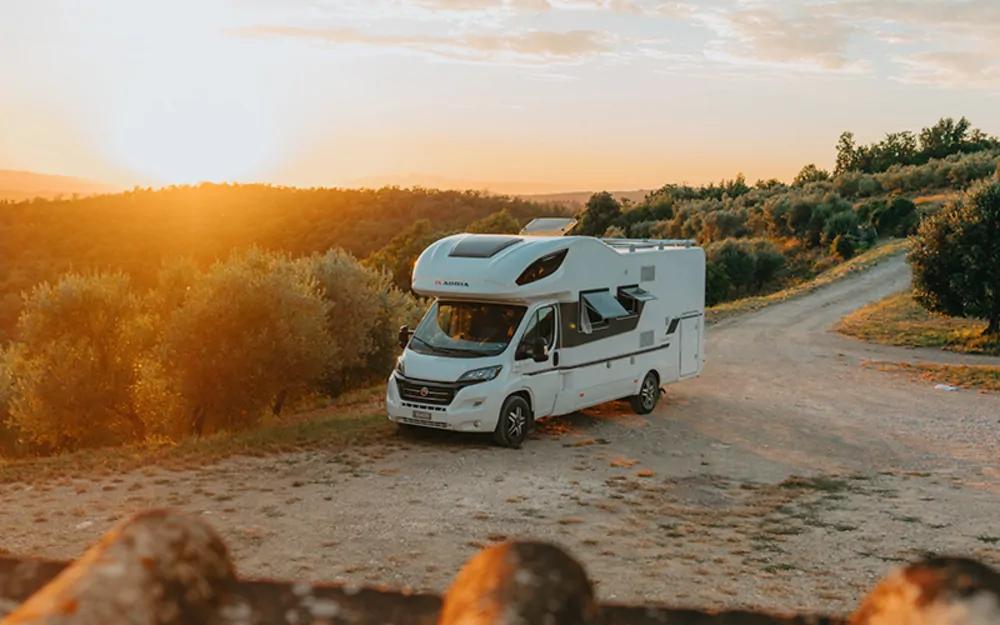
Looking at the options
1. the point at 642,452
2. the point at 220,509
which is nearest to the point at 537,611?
the point at 220,509

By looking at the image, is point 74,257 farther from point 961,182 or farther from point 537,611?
point 537,611

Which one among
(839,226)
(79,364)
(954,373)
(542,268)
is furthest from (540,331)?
(839,226)

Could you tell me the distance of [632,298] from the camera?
53.9 ft

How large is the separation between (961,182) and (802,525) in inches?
2673

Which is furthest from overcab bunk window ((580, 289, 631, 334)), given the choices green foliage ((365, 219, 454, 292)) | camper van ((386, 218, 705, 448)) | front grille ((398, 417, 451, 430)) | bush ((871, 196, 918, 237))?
bush ((871, 196, 918, 237))

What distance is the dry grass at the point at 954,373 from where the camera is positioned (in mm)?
22078

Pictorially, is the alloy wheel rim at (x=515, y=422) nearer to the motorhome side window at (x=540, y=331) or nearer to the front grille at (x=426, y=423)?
the motorhome side window at (x=540, y=331)

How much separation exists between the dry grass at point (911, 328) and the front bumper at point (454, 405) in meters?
19.9

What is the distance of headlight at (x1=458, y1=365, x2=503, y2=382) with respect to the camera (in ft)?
45.5

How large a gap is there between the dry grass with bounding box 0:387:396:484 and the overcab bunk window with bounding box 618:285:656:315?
4.67 metres

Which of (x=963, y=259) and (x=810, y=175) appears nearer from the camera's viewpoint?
(x=963, y=259)

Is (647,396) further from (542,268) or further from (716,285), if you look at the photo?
(716,285)

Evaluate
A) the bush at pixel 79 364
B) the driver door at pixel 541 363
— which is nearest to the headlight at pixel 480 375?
the driver door at pixel 541 363

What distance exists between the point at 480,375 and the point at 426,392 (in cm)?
93
